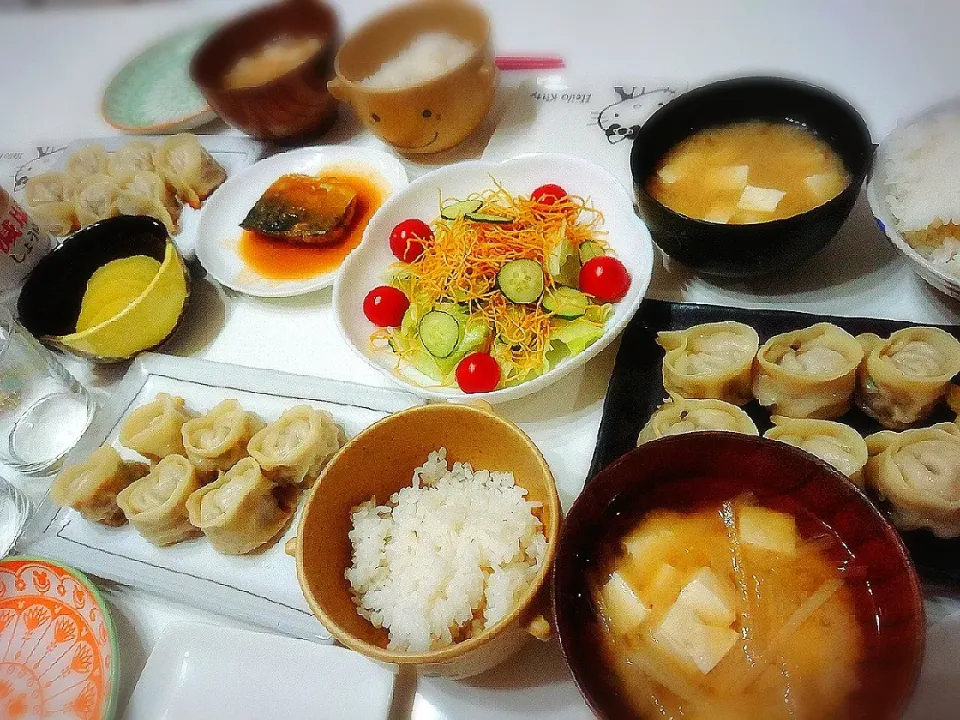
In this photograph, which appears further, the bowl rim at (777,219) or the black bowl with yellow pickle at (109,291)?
the black bowl with yellow pickle at (109,291)

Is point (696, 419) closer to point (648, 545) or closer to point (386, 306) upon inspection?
point (648, 545)

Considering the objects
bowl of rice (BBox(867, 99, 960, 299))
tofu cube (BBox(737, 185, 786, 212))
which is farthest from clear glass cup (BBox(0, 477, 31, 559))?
bowl of rice (BBox(867, 99, 960, 299))

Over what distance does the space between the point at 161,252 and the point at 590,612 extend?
1.38m

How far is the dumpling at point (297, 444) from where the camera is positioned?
1.31 metres

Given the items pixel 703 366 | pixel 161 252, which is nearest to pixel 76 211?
pixel 161 252

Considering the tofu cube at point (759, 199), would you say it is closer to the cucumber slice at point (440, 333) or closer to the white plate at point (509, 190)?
the white plate at point (509, 190)

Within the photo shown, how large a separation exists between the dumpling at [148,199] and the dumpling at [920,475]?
1794 mm

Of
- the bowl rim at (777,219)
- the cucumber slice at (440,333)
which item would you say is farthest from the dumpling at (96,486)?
the bowl rim at (777,219)

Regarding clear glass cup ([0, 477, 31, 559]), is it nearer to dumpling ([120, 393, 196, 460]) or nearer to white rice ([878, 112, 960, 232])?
dumpling ([120, 393, 196, 460])

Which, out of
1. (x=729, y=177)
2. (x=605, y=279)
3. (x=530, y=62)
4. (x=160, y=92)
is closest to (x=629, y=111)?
(x=530, y=62)

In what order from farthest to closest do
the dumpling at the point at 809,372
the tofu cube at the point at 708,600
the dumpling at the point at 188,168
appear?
the dumpling at the point at 188,168 < the dumpling at the point at 809,372 < the tofu cube at the point at 708,600

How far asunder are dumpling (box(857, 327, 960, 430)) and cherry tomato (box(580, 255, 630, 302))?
0.46 m

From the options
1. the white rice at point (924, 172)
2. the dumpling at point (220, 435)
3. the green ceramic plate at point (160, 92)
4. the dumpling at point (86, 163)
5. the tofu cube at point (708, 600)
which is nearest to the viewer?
the tofu cube at point (708, 600)

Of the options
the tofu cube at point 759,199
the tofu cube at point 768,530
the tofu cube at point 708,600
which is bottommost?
the tofu cube at point 708,600
